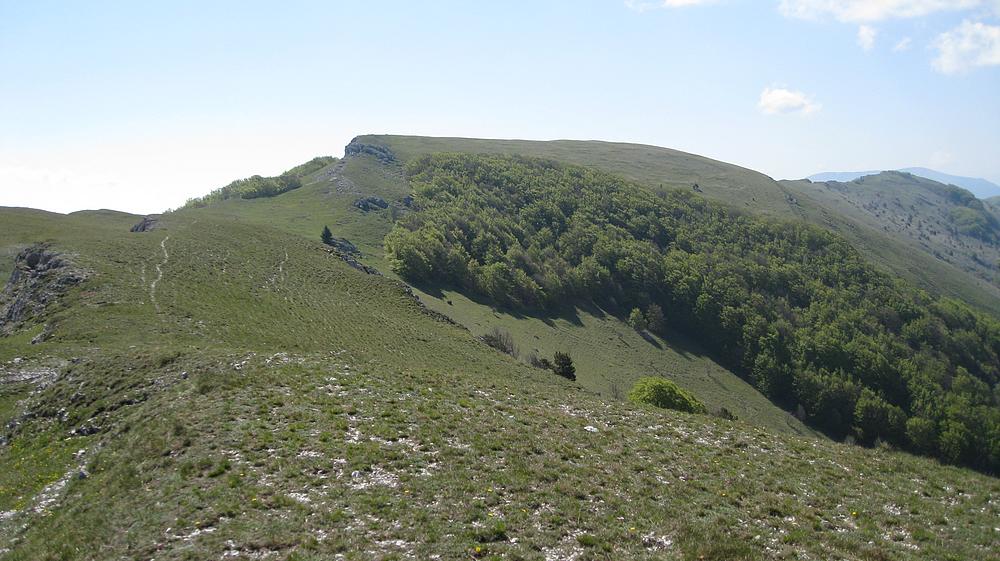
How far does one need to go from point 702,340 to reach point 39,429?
128715 mm

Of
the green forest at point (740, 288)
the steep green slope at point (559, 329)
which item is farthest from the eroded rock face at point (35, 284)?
the green forest at point (740, 288)

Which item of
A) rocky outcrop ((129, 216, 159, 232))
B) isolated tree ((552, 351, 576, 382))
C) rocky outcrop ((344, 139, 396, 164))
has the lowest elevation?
isolated tree ((552, 351, 576, 382))

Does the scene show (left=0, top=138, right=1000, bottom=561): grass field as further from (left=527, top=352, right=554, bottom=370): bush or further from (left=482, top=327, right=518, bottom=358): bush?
(left=482, top=327, right=518, bottom=358): bush

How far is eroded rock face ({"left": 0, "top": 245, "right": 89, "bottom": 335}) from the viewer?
132 feet

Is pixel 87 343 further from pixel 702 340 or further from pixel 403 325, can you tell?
pixel 702 340

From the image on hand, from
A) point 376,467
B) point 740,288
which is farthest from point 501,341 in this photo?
point 740,288

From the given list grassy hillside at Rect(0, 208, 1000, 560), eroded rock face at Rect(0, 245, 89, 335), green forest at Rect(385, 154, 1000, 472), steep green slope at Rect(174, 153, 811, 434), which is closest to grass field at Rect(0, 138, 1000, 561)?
grassy hillside at Rect(0, 208, 1000, 560)

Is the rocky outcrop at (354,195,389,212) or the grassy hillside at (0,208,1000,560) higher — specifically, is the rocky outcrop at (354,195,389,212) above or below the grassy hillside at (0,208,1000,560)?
above

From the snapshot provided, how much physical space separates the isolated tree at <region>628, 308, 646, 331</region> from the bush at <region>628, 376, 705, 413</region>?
68185mm

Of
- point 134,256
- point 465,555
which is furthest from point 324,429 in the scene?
point 134,256

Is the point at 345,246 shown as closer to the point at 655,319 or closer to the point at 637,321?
the point at 637,321

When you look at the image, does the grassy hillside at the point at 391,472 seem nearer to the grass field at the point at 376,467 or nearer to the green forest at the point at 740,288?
the grass field at the point at 376,467

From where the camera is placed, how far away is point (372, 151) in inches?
7436

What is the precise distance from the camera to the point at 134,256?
50781 mm
